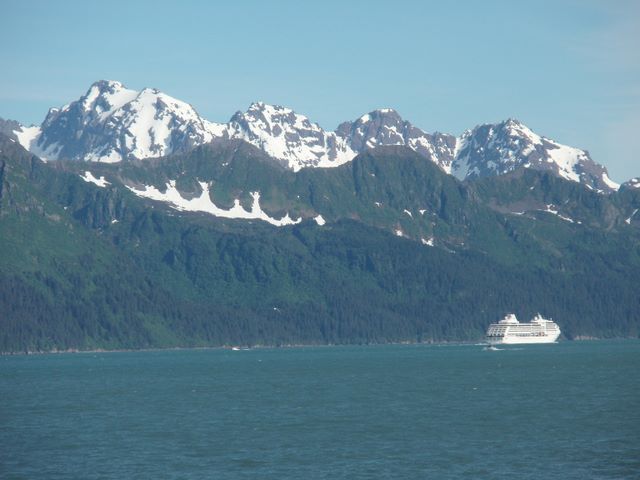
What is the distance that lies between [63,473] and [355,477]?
21061 millimetres

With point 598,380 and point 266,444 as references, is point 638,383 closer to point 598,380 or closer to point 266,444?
point 598,380

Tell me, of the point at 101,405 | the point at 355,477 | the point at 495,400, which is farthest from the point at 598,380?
the point at 355,477

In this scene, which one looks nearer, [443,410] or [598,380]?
[443,410]

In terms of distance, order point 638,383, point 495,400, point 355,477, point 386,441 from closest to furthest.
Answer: point 355,477
point 386,441
point 495,400
point 638,383

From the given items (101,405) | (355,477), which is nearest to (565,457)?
(355,477)

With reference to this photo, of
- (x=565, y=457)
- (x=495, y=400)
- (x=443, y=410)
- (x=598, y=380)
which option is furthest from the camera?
(x=598, y=380)

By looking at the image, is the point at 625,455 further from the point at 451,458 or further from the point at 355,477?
the point at 355,477

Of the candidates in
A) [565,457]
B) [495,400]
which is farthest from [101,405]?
[565,457]

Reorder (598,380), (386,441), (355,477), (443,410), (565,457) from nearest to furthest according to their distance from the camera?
(355,477) < (565,457) < (386,441) < (443,410) < (598,380)

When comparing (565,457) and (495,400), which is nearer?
(565,457)

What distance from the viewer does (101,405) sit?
15650 cm

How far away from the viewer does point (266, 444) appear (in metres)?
112

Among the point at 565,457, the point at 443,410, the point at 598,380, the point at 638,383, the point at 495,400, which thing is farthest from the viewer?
the point at 598,380

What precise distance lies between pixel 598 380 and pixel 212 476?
10287 cm
